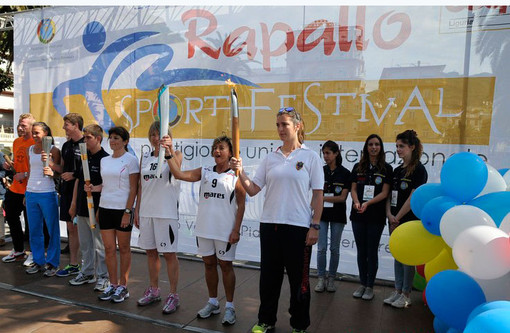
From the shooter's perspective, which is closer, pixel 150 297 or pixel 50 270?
pixel 150 297

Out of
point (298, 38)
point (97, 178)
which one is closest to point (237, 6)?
point (298, 38)

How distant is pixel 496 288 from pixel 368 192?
1704 millimetres

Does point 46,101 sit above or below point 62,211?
above

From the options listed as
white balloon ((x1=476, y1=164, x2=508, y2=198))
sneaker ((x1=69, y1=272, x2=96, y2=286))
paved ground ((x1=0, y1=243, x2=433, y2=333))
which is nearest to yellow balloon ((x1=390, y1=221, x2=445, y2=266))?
white balloon ((x1=476, y1=164, x2=508, y2=198))

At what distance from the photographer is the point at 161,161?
A: 317 cm

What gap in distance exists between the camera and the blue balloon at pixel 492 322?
169cm

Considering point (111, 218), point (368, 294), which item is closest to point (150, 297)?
point (111, 218)

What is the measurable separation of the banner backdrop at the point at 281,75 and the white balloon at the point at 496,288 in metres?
2.06

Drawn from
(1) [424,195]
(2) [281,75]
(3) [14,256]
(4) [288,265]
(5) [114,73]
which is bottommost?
(3) [14,256]

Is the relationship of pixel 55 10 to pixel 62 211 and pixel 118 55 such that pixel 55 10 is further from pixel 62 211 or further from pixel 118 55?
pixel 62 211

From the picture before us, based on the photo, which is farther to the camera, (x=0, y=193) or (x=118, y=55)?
(x=0, y=193)

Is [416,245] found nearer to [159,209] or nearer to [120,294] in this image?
[159,209]

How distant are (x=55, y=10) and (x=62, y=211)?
3403 mm

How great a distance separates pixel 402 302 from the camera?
3699 millimetres
